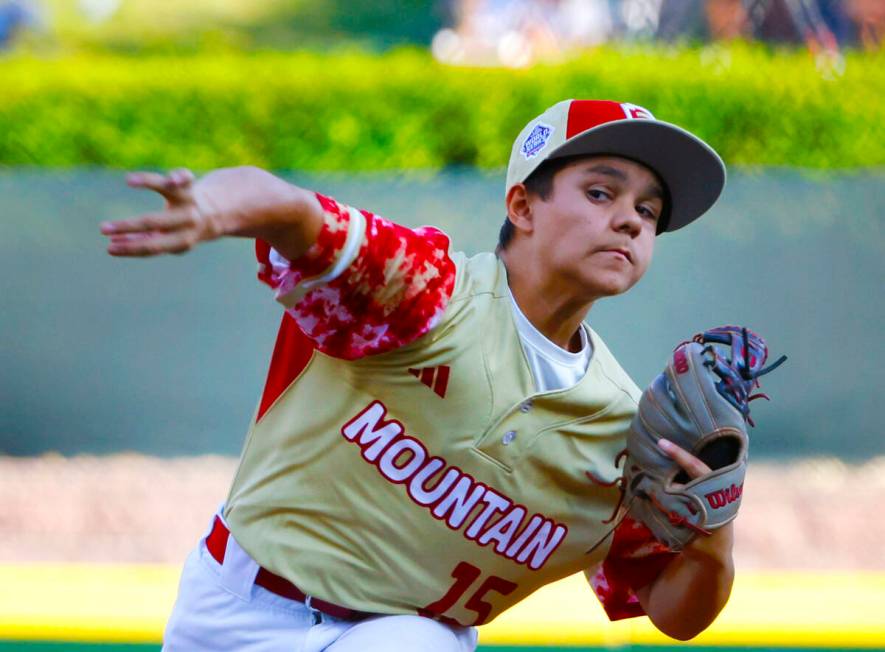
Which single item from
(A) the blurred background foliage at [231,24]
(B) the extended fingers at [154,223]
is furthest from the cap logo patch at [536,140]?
(A) the blurred background foliage at [231,24]

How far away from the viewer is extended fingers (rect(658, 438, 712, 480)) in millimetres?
2426

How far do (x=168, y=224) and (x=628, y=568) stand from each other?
149cm

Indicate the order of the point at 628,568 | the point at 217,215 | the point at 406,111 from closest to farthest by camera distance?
the point at 217,215 → the point at 628,568 → the point at 406,111

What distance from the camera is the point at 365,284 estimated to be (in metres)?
2.16

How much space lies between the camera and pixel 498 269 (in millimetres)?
2555

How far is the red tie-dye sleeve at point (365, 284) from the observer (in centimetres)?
211

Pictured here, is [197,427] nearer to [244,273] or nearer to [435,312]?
[244,273]

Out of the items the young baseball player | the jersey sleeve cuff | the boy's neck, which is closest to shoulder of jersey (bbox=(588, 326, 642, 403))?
the young baseball player

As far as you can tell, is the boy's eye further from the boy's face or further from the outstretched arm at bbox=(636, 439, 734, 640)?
the outstretched arm at bbox=(636, 439, 734, 640)

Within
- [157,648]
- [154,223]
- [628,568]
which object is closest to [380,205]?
[157,648]

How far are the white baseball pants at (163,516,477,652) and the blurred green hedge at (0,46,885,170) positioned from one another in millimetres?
4407

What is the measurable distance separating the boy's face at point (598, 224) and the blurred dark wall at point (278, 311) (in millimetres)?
3916

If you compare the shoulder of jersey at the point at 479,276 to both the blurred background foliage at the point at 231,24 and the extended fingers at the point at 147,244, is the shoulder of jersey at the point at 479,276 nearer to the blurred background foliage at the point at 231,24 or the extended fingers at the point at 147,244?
the extended fingers at the point at 147,244

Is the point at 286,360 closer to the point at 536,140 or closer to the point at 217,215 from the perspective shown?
the point at 536,140
